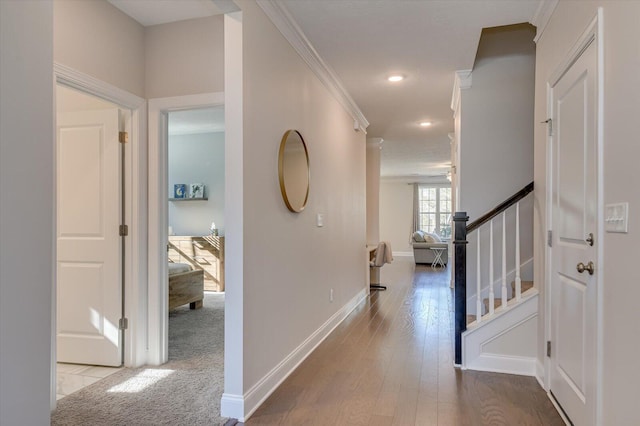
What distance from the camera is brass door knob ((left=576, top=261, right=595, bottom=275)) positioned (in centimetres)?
175

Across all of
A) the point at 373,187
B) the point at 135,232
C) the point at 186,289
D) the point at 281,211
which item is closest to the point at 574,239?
the point at 281,211

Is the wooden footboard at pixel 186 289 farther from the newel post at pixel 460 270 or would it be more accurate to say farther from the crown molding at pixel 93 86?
the newel post at pixel 460 270

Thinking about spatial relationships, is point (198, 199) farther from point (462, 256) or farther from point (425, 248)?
A: point (425, 248)

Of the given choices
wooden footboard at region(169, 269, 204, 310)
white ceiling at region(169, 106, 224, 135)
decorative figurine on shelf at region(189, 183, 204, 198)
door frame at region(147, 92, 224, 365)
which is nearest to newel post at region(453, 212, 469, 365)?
door frame at region(147, 92, 224, 365)

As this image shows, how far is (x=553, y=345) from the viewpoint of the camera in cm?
231

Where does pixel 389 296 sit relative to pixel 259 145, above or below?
below

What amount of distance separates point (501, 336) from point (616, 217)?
1.55 metres

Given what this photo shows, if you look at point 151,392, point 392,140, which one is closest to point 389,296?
point 392,140

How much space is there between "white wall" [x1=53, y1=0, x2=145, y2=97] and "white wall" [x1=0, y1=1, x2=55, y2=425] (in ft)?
4.69

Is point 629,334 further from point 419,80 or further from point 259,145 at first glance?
point 419,80

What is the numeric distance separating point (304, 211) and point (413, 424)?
171cm

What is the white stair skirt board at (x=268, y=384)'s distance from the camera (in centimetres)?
212

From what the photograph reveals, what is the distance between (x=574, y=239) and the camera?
2004 millimetres

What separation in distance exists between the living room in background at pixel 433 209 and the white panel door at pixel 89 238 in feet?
34.1
